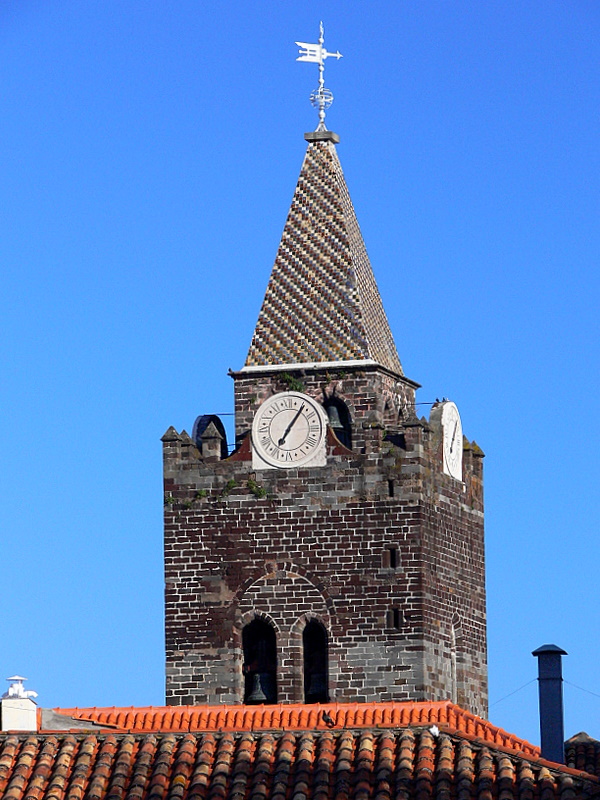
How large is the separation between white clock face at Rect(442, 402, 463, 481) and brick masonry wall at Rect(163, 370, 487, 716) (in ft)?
1.18

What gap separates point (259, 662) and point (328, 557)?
7.79 ft

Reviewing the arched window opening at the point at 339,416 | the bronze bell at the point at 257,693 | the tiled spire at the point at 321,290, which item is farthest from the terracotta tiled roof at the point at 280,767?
the tiled spire at the point at 321,290

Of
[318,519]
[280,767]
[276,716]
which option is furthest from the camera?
[318,519]

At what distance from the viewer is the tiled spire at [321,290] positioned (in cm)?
6016

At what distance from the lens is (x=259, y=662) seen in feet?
195

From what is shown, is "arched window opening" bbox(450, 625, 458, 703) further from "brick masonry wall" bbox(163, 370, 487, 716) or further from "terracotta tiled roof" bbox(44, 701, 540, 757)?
"terracotta tiled roof" bbox(44, 701, 540, 757)

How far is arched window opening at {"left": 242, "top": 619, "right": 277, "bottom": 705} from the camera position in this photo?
59.2m

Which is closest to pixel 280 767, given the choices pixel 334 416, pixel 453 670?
pixel 453 670

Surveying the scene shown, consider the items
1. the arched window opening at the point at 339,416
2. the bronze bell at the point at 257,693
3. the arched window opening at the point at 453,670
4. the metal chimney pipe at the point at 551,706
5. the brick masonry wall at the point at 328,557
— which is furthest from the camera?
the arched window opening at the point at 339,416

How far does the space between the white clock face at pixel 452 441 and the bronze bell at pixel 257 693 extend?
5327 mm

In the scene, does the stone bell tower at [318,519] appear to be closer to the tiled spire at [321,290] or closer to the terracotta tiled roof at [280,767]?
the tiled spire at [321,290]

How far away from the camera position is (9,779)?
4497 cm

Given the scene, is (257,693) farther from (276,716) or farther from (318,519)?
(318,519)

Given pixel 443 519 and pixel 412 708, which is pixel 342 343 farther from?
pixel 412 708
